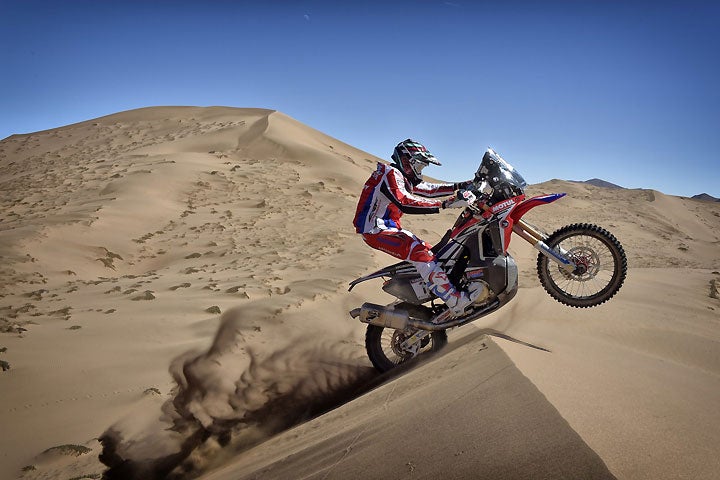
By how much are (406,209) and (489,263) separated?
91cm

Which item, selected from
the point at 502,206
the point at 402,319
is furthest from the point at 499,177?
the point at 402,319

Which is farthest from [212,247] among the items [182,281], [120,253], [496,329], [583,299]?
[583,299]

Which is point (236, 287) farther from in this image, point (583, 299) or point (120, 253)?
point (583, 299)

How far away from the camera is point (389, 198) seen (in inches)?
189

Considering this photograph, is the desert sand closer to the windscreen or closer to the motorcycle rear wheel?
the motorcycle rear wheel

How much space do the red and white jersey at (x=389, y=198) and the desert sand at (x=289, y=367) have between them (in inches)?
52.3

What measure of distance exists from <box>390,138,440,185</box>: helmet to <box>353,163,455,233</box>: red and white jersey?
0.33 feet

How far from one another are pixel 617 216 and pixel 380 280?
16.9m

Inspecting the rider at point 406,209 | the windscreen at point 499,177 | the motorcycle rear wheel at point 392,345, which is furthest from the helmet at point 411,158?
the motorcycle rear wheel at point 392,345

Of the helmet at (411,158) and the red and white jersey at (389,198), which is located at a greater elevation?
the helmet at (411,158)

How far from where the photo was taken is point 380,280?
7.97m

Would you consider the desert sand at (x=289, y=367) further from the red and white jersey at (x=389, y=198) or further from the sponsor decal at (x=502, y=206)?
the red and white jersey at (x=389, y=198)

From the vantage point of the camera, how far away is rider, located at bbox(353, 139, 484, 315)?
4586 mm

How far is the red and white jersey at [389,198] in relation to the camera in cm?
469
